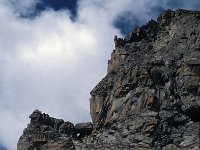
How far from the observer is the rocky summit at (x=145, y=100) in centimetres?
8431

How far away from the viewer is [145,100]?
87.1 metres

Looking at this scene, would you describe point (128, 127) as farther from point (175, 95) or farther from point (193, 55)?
point (193, 55)

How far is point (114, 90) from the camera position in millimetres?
92375

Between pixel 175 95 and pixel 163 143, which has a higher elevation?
pixel 175 95

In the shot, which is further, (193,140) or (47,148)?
(47,148)

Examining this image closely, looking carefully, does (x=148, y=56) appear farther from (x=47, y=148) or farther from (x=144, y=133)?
(x=47, y=148)

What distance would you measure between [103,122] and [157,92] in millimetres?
10118

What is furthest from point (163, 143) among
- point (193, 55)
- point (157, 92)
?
point (193, 55)

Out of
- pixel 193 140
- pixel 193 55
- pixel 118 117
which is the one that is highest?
pixel 193 55

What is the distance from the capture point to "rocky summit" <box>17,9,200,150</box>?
8431cm

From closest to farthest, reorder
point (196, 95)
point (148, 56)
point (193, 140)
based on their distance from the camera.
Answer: point (193, 140), point (196, 95), point (148, 56)

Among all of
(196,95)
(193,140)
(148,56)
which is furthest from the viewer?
(148,56)

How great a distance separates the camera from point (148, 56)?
94375 millimetres

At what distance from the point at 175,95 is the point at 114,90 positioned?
9897 millimetres
